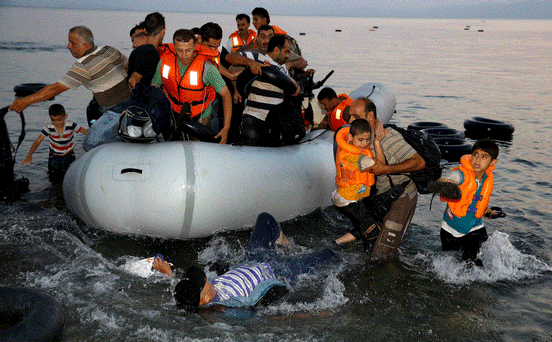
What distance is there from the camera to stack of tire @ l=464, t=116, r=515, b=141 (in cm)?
1042

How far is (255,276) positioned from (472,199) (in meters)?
2.07

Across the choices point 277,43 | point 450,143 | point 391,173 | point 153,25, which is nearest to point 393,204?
point 391,173

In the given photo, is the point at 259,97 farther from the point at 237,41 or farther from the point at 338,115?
the point at 237,41

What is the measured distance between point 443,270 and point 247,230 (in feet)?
6.99

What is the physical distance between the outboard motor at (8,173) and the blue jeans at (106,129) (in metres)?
0.96

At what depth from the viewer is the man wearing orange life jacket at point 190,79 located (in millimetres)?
5293

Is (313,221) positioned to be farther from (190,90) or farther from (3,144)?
(3,144)

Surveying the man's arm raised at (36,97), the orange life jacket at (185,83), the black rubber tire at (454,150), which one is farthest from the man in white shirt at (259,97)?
the black rubber tire at (454,150)

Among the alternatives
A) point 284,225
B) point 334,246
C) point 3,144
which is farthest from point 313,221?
point 3,144

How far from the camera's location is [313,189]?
6.02 m

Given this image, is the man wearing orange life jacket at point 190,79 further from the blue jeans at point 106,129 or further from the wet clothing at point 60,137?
the wet clothing at point 60,137

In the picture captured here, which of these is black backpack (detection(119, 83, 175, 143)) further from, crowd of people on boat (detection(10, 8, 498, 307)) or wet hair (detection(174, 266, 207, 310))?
wet hair (detection(174, 266, 207, 310))

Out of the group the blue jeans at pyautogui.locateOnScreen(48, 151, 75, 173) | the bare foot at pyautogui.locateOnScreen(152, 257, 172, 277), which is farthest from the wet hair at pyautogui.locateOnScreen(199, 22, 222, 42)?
the bare foot at pyautogui.locateOnScreen(152, 257, 172, 277)

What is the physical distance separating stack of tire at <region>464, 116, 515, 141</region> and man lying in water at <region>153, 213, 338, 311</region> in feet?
23.0
